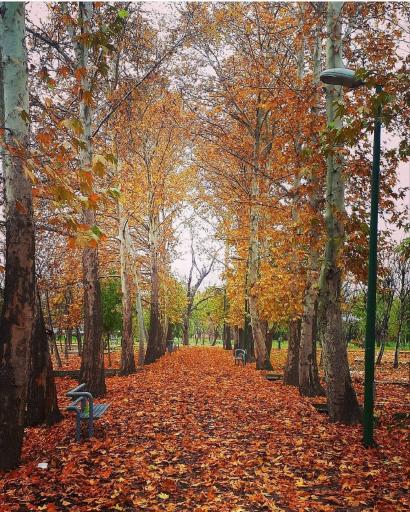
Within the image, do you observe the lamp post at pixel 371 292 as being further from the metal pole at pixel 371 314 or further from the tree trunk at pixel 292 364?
the tree trunk at pixel 292 364

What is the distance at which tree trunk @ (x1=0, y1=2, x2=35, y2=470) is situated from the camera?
17.0ft

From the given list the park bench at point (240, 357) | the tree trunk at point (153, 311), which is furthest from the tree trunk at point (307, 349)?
the tree trunk at point (153, 311)

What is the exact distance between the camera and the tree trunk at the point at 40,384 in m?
7.39

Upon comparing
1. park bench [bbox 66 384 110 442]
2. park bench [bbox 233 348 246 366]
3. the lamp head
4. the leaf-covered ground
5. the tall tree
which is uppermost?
the lamp head

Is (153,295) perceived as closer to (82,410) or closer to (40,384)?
(40,384)

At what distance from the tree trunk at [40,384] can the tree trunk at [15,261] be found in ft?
6.96

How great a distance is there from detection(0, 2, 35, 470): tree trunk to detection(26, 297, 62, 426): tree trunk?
212 cm

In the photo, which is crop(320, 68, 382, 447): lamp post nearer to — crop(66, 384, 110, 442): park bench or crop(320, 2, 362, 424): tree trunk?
crop(320, 2, 362, 424): tree trunk

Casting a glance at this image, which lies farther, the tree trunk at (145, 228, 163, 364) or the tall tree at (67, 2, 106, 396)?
the tree trunk at (145, 228, 163, 364)

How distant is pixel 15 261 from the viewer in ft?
17.0

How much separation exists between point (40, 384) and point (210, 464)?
3557 mm


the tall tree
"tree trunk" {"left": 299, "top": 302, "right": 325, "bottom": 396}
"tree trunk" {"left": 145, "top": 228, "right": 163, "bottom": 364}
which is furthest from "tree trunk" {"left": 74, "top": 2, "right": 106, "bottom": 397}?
"tree trunk" {"left": 145, "top": 228, "right": 163, "bottom": 364}

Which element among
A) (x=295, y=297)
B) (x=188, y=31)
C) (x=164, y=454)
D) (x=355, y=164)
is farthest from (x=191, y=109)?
(x=164, y=454)

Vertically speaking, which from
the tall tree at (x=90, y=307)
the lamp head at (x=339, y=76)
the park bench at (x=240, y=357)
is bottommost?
the park bench at (x=240, y=357)
